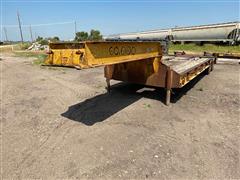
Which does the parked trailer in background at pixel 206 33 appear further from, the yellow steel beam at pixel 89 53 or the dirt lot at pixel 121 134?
the yellow steel beam at pixel 89 53

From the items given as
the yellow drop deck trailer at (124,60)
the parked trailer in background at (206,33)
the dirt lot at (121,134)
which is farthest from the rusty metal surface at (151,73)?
the parked trailer in background at (206,33)

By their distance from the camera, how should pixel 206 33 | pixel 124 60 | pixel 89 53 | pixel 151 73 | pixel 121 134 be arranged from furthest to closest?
pixel 206 33, pixel 151 73, pixel 124 60, pixel 121 134, pixel 89 53

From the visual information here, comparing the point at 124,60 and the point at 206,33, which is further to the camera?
the point at 206,33

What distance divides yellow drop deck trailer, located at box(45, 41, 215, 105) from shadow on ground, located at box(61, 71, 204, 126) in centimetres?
50

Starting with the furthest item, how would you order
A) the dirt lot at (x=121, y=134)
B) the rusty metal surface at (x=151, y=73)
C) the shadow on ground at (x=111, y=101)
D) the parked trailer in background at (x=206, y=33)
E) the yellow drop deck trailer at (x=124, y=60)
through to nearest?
the parked trailer in background at (x=206, y=33)
the rusty metal surface at (x=151, y=73)
the shadow on ground at (x=111, y=101)
the yellow drop deck trailer at (x=124, y=60)
the dirt lot at (x=121, y=134)

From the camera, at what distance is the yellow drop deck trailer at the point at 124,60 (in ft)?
8.86

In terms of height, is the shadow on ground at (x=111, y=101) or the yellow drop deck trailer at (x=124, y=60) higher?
the yellow drop deck trailer at (x=124, y=60)

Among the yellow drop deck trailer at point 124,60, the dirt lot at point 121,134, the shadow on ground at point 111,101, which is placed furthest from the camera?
the shadow on ground at point 111,101

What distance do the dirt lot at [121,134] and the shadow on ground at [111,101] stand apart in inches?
0.8

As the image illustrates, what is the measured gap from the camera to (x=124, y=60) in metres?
3.51

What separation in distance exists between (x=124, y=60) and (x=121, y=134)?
125 centimetres

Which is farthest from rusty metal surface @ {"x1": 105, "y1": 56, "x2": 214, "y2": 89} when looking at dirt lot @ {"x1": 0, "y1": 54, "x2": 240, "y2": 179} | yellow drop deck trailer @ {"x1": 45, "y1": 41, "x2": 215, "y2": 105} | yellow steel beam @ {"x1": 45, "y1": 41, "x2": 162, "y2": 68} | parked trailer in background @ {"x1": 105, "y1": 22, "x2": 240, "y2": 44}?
parked trailer in background @ {"x1": 105, "y1": 22, "x2": 240, "y2": 44}

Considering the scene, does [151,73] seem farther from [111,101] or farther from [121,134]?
[121,134]

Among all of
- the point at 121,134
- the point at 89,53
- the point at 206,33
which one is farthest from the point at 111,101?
the point at 206,33
